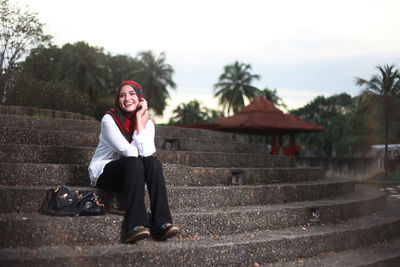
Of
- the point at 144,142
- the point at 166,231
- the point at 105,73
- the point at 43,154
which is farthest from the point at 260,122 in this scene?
the point at 105,73

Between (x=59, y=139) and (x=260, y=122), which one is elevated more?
(x=260, y=122)

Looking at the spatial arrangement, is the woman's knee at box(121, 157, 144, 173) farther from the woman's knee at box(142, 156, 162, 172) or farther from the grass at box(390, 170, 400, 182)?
the grass at box(390, 170, 400, 182)

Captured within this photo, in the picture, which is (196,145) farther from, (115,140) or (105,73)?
(105,73)

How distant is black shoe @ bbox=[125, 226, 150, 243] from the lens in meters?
3.34

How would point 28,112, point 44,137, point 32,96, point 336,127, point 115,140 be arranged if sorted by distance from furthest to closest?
point 336,127
point 32,96
point 28,112
point 44,137
point 115,140

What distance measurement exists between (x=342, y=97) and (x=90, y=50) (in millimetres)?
39261

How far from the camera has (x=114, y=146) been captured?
3.80m

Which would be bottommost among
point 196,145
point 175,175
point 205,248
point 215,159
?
point 205,248

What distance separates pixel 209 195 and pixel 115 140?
1.32 meters

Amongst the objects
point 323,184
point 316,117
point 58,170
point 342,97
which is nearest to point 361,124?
point 316,117

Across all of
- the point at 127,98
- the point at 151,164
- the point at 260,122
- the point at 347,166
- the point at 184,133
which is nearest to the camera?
the point at 151,164

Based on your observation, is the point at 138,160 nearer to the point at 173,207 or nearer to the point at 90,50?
the point at 173,207

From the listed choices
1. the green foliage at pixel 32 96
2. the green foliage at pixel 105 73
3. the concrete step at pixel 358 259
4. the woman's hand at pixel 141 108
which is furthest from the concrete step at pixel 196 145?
the green foliage at pixel 105 73

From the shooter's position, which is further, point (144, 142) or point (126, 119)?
point (126, 119)
